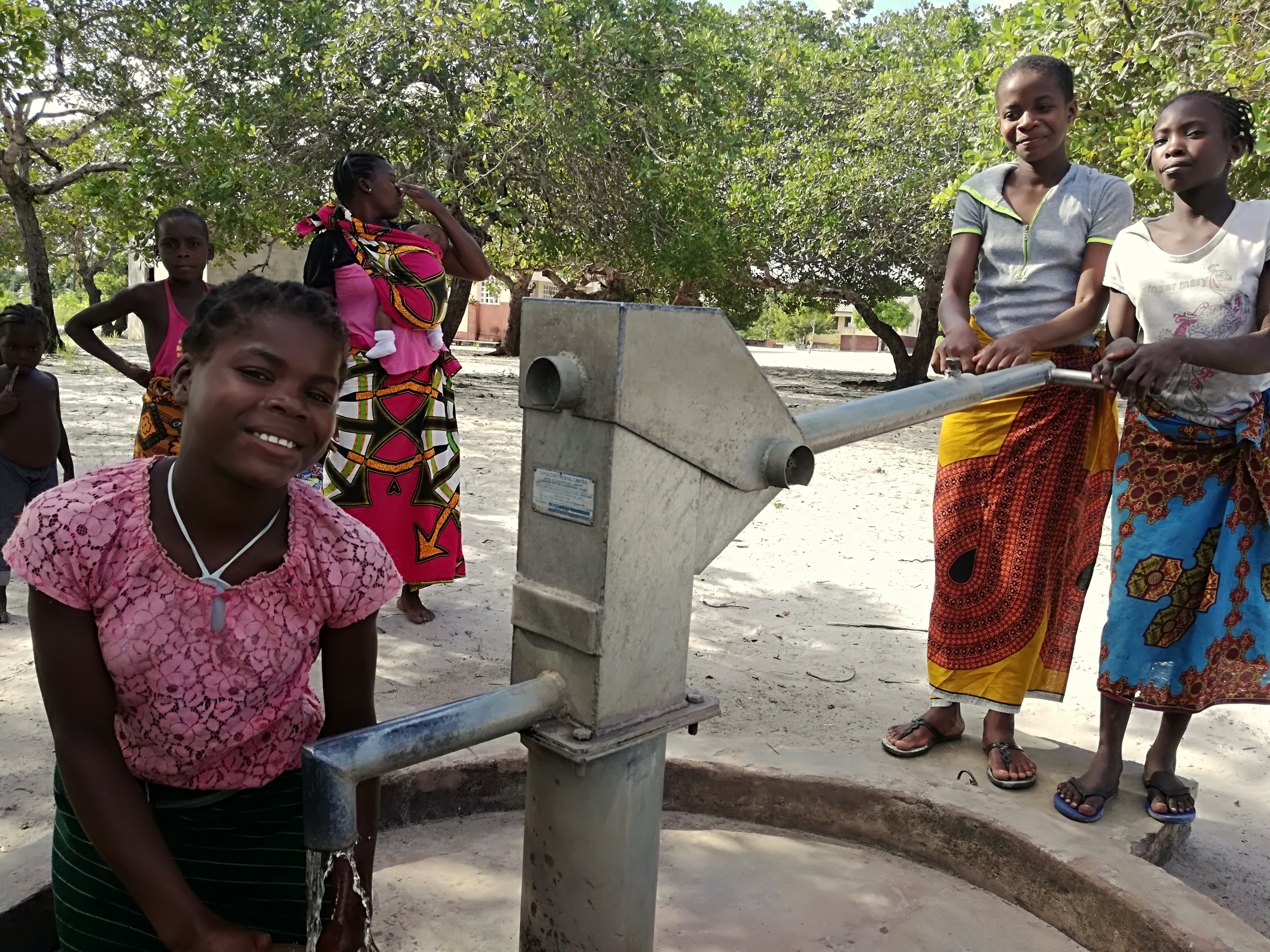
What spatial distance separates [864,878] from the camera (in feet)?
6.91

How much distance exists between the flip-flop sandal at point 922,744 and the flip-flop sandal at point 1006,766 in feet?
0.37

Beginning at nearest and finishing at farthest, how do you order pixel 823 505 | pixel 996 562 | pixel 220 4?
pixel 996 562 < pixel 823 505 < pixel 220 4

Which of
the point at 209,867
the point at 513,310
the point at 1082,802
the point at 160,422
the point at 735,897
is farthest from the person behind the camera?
the point at 513,310

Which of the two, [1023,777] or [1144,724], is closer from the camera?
[1023,777]

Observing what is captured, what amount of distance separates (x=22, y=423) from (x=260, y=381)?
2.81m

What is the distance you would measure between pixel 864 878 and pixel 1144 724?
144 cm

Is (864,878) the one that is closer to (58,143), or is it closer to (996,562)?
(996,562)

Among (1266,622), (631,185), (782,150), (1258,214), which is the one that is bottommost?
(1266,622)

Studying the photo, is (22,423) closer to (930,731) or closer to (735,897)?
(735,897)

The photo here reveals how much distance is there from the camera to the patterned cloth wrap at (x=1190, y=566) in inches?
86.7

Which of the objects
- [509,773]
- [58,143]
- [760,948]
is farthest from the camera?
[58,143]

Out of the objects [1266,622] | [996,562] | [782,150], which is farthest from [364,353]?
[782,150]

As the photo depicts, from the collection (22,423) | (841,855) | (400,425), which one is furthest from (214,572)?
(22,423)

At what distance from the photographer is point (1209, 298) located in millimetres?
2191
